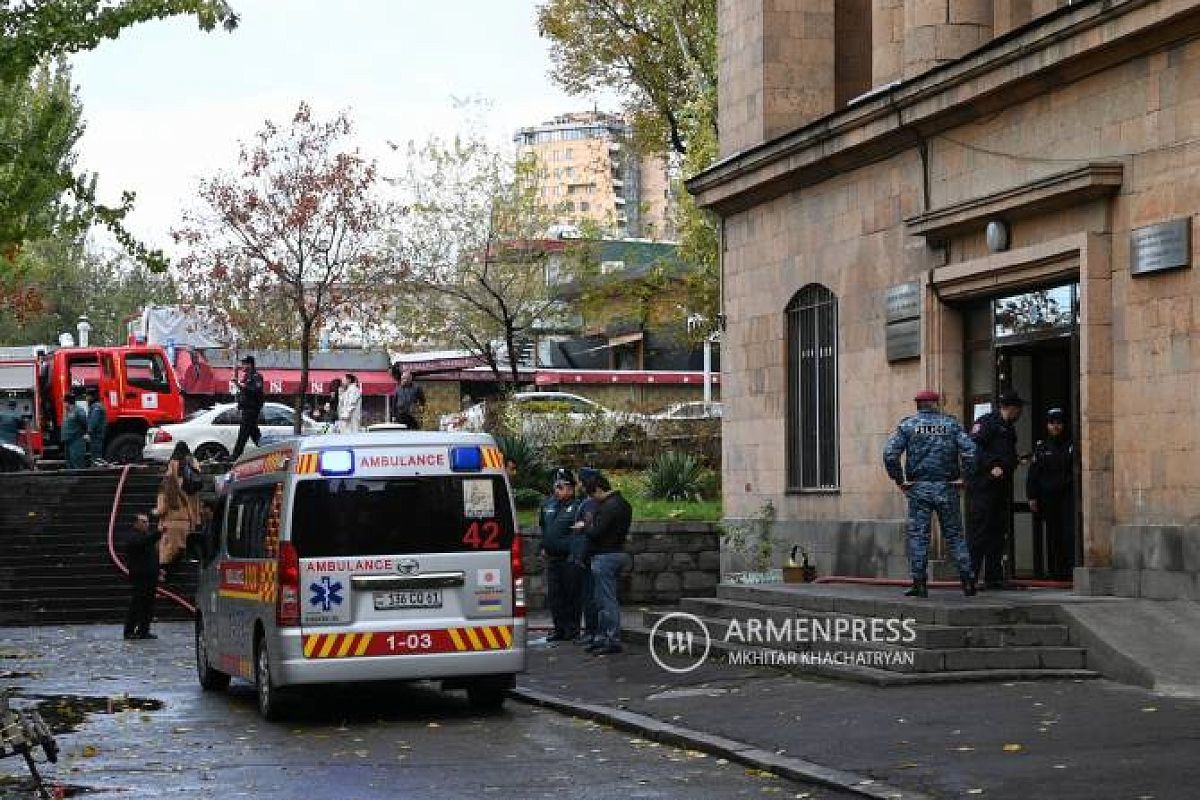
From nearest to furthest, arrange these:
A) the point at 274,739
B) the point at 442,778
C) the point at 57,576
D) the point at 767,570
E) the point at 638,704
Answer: the point at 442,778 → the point at 274,739 → the point at 638,704 → the point at 767,570 → the point at 57,576

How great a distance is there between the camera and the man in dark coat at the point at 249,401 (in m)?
37.1

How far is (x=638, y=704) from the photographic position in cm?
1546

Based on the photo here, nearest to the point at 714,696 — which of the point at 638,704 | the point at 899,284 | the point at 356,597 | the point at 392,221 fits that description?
the point at 638,704

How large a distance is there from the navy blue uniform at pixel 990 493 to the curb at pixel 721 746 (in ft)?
14.6

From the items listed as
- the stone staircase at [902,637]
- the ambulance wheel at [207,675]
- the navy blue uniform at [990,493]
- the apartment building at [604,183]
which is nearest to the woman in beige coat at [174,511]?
the ambulance wheel at [207,675]

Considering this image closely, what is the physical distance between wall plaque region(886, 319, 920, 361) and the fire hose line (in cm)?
1113

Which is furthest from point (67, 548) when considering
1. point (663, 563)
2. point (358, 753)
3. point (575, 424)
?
point (358, 753)

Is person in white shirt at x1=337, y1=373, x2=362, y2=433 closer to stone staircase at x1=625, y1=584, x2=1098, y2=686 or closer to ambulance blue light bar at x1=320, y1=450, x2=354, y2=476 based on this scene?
stone staircase at x1=625, y1=584, x2=1098, y2=686

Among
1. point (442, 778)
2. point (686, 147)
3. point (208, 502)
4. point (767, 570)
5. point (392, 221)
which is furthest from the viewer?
point (392, 221)

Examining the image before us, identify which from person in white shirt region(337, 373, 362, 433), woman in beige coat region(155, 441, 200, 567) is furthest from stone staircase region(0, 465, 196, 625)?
person in white shirt region(337, 373, 362, 433)

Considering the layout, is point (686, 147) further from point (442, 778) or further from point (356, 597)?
point (442, 778)

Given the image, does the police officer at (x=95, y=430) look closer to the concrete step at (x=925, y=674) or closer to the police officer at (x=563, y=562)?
the police officer at (x=563, y=562)

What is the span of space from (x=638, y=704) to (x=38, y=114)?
10.8m
